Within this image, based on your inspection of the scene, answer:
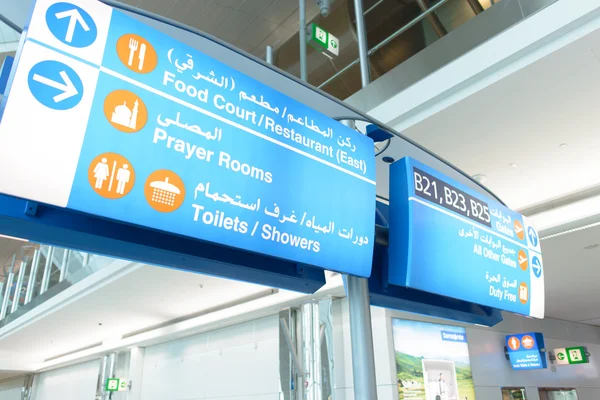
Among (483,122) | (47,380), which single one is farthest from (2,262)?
(483,122)

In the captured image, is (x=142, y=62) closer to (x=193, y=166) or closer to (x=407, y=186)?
(x=193, y=166)

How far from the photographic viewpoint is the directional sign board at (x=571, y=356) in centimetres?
940

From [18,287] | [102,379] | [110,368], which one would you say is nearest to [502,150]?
[110,368]

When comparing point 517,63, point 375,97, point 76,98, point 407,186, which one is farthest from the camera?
point 375,97

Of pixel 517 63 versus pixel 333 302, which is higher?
pixel 517 63

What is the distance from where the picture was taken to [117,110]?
1450mm

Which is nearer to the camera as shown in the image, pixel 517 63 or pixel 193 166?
pixel 193 166

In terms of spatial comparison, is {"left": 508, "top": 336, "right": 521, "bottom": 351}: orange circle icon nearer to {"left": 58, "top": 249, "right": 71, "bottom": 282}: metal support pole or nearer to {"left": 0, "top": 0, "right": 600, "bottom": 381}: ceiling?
{"left": 0, "top": 0, "right": 600, "bottom": 381}: ceiling

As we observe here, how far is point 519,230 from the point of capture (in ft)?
9.72

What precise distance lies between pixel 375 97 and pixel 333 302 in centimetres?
434

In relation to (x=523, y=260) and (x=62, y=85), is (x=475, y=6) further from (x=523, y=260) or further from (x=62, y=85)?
(x=62, y=85)

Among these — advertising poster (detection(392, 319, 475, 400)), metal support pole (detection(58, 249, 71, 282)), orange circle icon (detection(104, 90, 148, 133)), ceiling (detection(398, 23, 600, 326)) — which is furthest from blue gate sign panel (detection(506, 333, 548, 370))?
metal support pole (detection(58, 249, 71, 282))

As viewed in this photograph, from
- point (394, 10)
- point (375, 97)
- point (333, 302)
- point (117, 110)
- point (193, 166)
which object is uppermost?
point (394, 10)

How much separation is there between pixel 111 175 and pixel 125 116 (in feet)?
0.69
